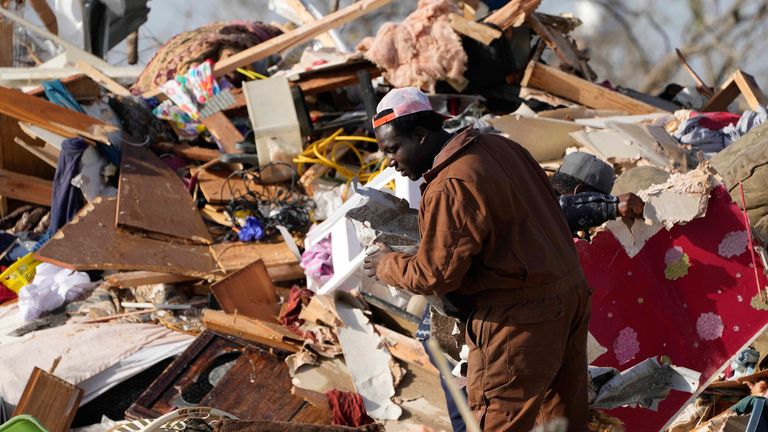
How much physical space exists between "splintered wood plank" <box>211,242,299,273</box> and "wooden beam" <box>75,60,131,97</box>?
2400mm

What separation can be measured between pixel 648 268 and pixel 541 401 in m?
1.33

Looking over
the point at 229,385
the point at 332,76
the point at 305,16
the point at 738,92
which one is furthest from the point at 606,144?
the point at 305,16

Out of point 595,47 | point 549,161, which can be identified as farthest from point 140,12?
point 595,47

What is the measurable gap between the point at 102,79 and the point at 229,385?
477cm

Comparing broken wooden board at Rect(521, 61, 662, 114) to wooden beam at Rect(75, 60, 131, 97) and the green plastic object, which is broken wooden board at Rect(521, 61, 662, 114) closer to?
wooden beam at Rect(75, 60, 131, 97)

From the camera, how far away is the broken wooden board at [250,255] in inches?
254

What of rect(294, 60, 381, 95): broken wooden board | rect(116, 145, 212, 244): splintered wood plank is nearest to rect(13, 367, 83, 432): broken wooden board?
rect(116, 145, 212, 244): splintered wood plank

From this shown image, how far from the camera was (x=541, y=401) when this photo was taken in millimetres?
3174

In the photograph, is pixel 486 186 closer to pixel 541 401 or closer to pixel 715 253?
pixel 541 401

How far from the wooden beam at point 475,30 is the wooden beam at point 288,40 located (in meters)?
1.06

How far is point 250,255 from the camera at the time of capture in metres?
6.63

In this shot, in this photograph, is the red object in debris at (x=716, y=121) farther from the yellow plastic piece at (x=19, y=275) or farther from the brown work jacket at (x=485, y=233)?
the yellow plastic piece at (x=19, y=275)

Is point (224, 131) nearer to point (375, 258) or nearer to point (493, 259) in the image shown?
point (375, 258)

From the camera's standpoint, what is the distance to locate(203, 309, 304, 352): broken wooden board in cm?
534
